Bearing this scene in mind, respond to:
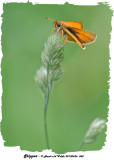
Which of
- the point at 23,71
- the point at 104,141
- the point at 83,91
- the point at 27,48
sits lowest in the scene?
the point at 104,141

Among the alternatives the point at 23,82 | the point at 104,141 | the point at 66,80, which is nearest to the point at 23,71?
the point at 23,82

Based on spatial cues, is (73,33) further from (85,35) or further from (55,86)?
(55,86)

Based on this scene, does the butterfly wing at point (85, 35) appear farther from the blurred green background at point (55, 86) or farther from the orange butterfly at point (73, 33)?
the blurred green background at point (55, 86)

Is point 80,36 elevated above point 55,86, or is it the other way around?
point 80,36

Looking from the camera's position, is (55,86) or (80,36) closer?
(80,36)

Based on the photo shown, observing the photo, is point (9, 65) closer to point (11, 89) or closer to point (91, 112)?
point (11, 89)

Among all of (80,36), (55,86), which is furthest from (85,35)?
(55,86)

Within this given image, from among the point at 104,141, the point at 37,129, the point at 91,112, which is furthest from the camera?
the point at 91,112
